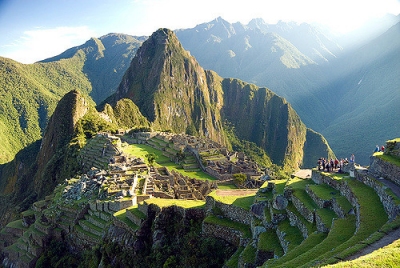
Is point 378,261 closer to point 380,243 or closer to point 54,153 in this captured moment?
point 380,243

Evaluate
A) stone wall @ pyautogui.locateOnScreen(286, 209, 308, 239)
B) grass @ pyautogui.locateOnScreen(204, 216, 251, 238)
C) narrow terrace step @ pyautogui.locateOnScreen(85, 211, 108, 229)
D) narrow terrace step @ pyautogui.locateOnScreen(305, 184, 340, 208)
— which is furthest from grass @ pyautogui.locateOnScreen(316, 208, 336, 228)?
narrow terrace step @ pyautogui.locateOnScreen(85, 211, 108, 229)

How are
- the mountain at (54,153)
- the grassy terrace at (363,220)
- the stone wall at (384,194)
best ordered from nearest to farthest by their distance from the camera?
Result: the grassy terrace at (363,220) → the stone wall at (384,194) → the mountain at (54,153)

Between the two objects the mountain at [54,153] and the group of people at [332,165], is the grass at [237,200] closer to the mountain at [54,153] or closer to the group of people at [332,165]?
the group of people at [332,165]

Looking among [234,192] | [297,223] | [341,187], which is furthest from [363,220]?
[234,192]

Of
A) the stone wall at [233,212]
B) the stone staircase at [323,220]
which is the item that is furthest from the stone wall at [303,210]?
the stone wall at [233,212]

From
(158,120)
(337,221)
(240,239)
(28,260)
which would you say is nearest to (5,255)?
(28,260)

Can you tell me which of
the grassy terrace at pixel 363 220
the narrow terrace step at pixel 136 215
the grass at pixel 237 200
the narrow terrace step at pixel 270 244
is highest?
the grassy terrace at pixel 363 220
